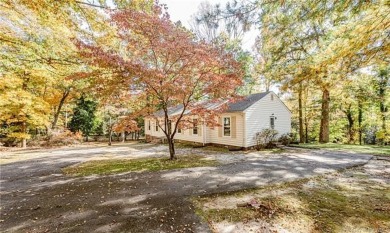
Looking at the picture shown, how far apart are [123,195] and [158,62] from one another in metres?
6.45

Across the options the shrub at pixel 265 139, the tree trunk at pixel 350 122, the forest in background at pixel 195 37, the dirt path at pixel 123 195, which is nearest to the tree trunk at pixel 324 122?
the forest in background at pixel 195 37

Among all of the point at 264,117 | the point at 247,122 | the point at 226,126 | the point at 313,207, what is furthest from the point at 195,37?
the point at 264,117

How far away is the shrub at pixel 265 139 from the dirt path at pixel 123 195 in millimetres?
A: 5363

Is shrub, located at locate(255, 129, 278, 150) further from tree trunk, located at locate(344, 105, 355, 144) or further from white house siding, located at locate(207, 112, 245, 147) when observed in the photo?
tree trunk, located at locate(344, 105, 355, 144)

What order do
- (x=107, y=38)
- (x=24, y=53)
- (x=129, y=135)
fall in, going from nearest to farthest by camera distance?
1. (x=24, y=53)
2. (x=107, y=38)
3. (x=129, y=135)

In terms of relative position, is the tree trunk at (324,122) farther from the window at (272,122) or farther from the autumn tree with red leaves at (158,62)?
the autumn tree with red leaves at (158,62)

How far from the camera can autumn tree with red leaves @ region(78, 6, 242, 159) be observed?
7605mm

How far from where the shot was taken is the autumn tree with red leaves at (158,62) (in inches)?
299

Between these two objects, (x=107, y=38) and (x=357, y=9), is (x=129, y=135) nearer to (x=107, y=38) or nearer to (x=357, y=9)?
(x=107, y=38)

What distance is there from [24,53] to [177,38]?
555 centimetres

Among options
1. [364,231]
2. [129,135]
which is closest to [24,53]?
[364,231]

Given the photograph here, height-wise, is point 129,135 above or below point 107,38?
below

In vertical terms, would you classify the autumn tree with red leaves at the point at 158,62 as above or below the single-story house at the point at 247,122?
above

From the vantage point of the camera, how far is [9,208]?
480cm
